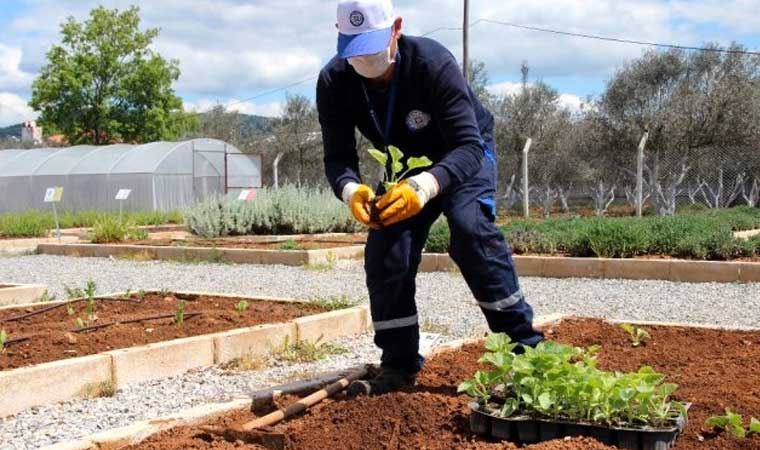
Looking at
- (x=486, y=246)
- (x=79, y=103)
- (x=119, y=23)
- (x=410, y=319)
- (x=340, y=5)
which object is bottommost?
(x=410, y=319)

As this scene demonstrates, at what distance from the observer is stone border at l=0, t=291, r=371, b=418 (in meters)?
4.05

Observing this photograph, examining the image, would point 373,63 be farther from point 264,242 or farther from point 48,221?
point 48,221

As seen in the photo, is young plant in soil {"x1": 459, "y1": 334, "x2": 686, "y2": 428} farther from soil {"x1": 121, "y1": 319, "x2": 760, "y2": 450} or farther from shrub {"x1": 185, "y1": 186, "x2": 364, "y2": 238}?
shrub {"x1": 185, "y1": 186, "x2": 364, "y2": 238}

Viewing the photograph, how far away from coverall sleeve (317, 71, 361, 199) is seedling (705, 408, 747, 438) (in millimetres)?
1627

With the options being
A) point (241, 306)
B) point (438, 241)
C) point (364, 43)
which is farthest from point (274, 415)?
point (438, 241)

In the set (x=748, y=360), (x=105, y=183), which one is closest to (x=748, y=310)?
(x=748, y=360)

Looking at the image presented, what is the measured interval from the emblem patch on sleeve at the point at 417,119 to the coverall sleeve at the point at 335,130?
291 mm

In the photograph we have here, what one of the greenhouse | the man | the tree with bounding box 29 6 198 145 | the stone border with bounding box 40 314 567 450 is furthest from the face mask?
the tree with bounding box 29 6 198 145

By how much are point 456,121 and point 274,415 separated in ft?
4.23

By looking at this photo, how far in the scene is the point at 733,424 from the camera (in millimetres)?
2604

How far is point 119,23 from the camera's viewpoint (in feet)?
123

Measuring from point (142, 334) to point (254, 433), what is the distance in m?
2.31

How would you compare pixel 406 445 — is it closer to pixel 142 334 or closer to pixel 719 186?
pixel 142 334

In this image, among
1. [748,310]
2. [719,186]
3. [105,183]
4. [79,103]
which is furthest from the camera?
[79,103]
